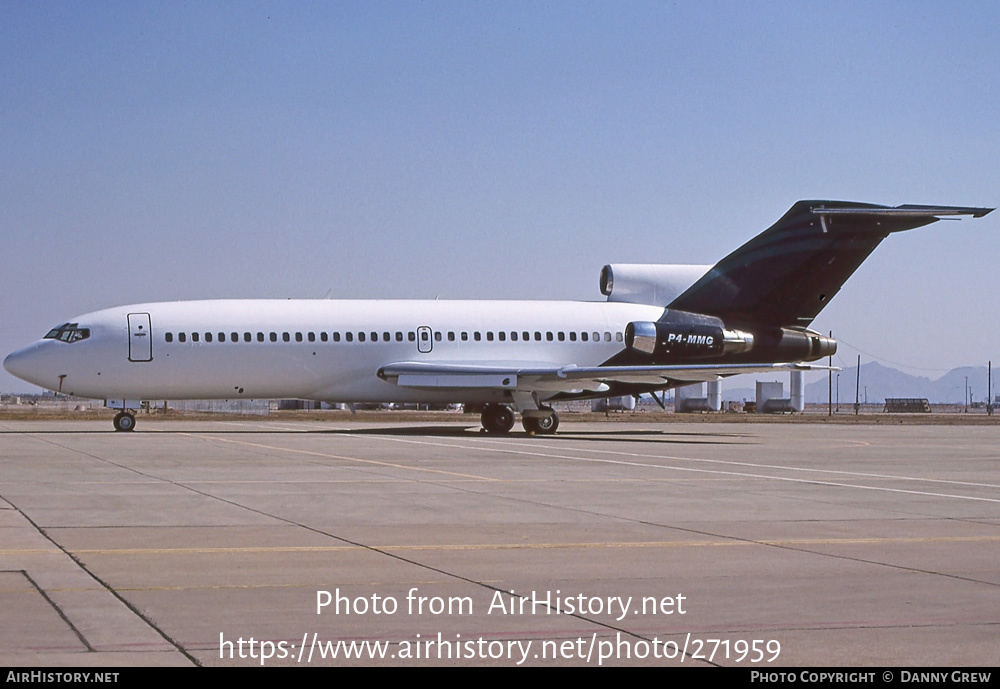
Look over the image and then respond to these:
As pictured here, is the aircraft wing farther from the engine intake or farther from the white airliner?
the engine intake

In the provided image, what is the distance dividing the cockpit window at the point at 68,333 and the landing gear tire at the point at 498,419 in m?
12.1

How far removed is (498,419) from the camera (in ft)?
129

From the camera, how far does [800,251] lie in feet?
133

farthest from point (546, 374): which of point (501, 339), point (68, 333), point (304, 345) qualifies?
point (68, 333)

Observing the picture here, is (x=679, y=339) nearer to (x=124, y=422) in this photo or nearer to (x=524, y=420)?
(x=524, y=420)

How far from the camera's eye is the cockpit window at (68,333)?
35.6m

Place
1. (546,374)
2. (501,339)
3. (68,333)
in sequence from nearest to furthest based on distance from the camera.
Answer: (68,333), (546,374), (501,339)

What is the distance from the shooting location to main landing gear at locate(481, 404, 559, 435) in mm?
38250

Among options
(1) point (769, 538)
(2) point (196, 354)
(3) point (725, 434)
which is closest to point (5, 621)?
(1) point (769, 538)

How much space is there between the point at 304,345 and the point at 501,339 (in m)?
6.12

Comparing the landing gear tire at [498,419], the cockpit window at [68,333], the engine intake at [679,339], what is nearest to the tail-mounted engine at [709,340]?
the engine intake at [679,339]

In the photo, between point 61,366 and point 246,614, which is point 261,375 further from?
point 246,614

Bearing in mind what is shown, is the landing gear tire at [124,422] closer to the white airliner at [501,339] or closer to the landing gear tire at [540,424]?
Result: the white airliner at [501,339]

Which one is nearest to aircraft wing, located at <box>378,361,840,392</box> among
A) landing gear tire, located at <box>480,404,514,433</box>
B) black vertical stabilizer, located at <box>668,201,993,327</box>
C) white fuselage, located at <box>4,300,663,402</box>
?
white fuselage, located at <box>4,300,663,402</box>
